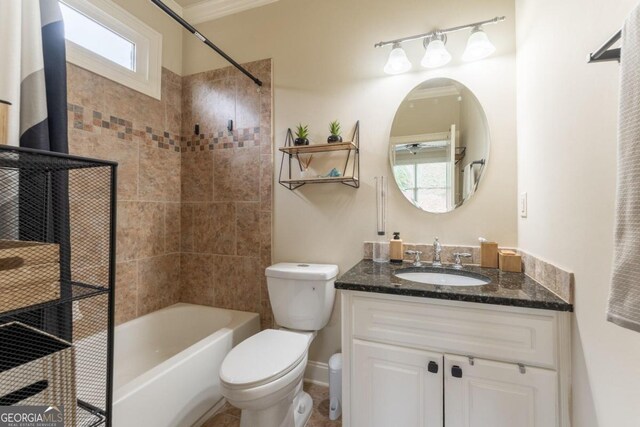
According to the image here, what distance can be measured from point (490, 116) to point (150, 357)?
264 centimetres

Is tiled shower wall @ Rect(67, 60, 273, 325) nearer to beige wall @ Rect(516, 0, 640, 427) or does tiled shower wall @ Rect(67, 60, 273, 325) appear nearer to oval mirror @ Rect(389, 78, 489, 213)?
oval mirror @ Rect(389, 78, 489, 213)

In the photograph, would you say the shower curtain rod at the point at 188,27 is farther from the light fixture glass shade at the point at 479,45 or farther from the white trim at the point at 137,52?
the light fixture glass shade at the point at 479,45

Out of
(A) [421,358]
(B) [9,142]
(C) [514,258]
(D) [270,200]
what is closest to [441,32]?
(C) [514,258]

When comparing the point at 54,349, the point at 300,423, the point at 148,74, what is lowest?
the point at 300,423

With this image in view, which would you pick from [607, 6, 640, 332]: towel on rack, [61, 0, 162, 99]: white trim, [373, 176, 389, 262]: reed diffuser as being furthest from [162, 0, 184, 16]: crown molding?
[607, 6, 640, 332]: towel on rack

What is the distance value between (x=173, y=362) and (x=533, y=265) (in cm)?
179

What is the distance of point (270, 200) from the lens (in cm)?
204

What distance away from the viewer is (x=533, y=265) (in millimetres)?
1313

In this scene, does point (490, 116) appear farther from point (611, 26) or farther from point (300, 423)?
point (300, 423)

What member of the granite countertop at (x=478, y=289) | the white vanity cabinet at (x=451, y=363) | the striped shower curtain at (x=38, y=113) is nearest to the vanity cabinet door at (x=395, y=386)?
the white vanity cabinet at (x=451, y=363)

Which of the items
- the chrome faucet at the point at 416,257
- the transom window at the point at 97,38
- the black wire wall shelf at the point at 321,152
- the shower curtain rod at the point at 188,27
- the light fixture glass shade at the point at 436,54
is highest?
the transom window at the point at 97,38

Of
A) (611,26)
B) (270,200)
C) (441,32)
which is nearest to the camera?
(611,26)

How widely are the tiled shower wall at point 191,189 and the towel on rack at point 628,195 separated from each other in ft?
5.76

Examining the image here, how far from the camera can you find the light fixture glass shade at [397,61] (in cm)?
165
